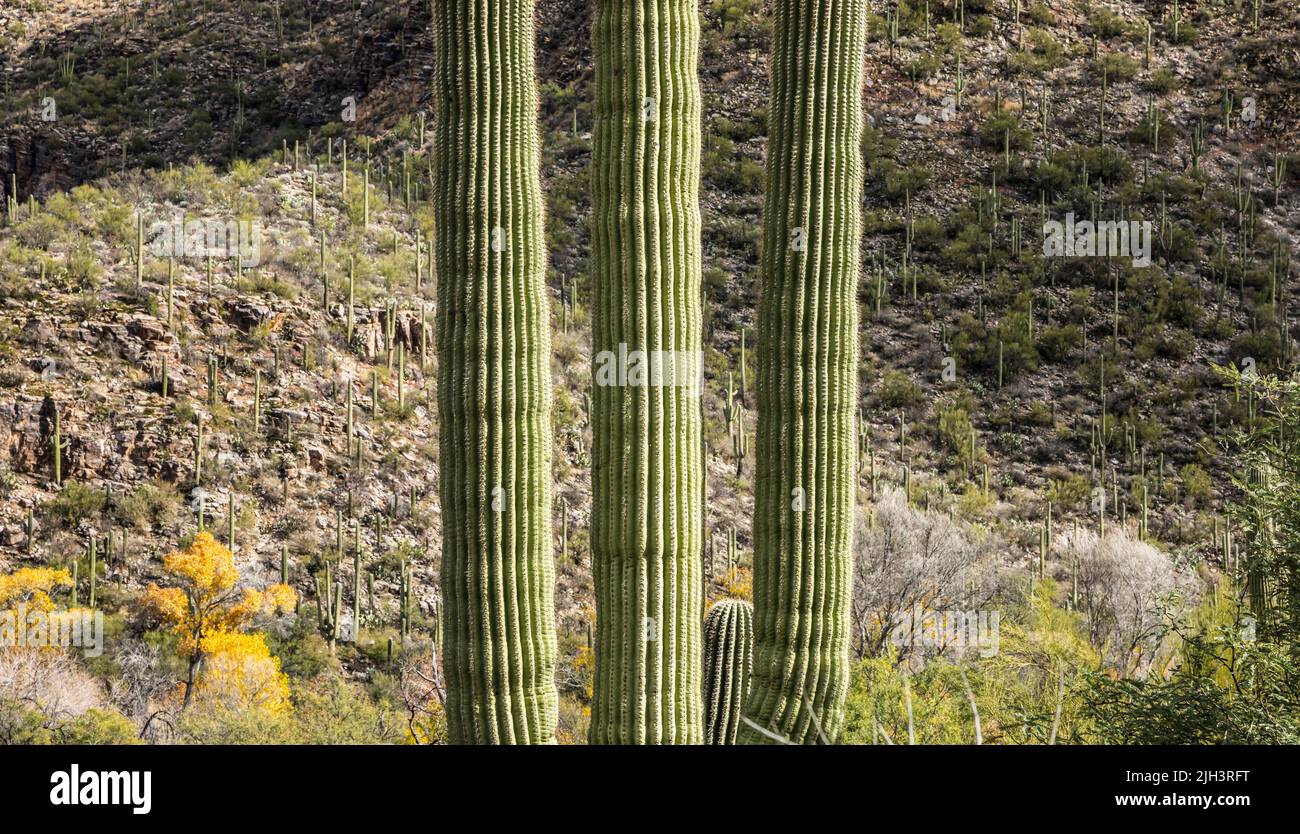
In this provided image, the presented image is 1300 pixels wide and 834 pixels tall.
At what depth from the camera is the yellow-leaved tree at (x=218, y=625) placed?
1808 centimetres

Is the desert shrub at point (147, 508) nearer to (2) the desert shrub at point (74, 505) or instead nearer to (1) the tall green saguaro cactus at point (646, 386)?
(2) the desert shrub at point (74, 505)

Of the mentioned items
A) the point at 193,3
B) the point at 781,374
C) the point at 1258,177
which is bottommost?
the point at 781,374

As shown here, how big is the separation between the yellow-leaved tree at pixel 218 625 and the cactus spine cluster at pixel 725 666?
9688 mm

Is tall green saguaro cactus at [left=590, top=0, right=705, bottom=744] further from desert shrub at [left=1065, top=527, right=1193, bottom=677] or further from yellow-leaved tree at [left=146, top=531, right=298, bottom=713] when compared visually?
yellow-leaved tree at [left=146, top=531, right=298, bottom=713]

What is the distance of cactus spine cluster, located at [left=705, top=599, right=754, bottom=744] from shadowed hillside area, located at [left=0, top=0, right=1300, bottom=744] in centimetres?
4

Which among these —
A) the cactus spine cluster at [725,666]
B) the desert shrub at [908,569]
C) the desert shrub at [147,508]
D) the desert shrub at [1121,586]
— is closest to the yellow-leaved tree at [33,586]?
the desert shrub at [147,508]

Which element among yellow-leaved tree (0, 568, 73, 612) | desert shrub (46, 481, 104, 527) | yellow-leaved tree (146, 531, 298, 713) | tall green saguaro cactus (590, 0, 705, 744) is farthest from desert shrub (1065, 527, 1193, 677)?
desert shrub (46, 481, 104, 527)

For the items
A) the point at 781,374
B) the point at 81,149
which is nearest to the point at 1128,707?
the point at 781,374

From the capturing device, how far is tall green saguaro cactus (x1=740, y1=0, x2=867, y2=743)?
297 inches

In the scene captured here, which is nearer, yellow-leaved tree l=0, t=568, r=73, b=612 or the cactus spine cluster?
the cactus spine cluster

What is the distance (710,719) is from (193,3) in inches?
1481

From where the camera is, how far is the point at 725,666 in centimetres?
941
